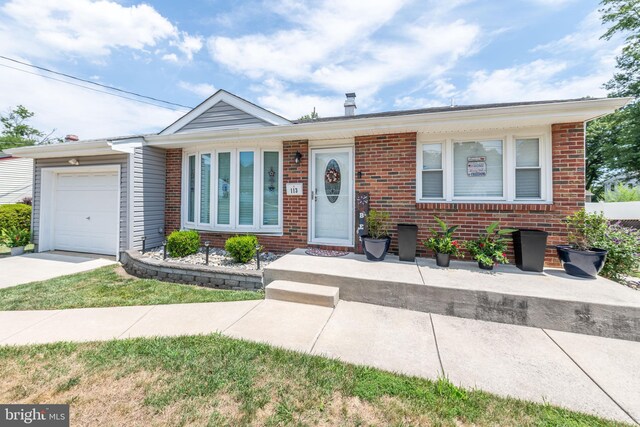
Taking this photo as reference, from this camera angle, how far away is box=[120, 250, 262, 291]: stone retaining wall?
4.45 m

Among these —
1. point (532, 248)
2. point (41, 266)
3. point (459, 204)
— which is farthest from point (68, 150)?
point (532, 248)

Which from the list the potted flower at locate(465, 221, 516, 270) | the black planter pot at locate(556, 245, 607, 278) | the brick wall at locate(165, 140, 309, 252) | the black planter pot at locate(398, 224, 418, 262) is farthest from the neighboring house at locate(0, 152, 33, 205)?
the black planter pot at locate(556, 245, 607, 278)

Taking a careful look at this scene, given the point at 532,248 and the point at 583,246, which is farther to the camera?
the point at 532,248

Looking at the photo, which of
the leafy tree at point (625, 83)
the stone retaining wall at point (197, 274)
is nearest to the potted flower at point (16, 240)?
the stone retaining wall at point (197, 274)

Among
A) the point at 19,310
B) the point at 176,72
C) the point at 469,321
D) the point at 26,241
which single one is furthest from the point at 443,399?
the point at 176,72

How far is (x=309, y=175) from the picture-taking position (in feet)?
19.7

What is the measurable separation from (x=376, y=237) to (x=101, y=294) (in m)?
4.82

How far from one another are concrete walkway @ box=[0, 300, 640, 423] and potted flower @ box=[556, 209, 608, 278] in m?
1.37

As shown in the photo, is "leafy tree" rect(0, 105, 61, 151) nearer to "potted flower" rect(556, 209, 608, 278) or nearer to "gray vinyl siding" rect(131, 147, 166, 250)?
"gray vinyl siding" rect(131, 147, 166, 250)

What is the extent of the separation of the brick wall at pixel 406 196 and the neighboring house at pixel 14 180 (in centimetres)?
1329

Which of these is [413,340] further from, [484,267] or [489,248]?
[489,248]

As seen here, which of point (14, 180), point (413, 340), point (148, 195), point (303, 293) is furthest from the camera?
point (14, 180)

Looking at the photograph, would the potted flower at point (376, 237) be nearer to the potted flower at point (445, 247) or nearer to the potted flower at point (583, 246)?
the potted flower at point (445, 247)

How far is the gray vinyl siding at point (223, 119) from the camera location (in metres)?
7.20
